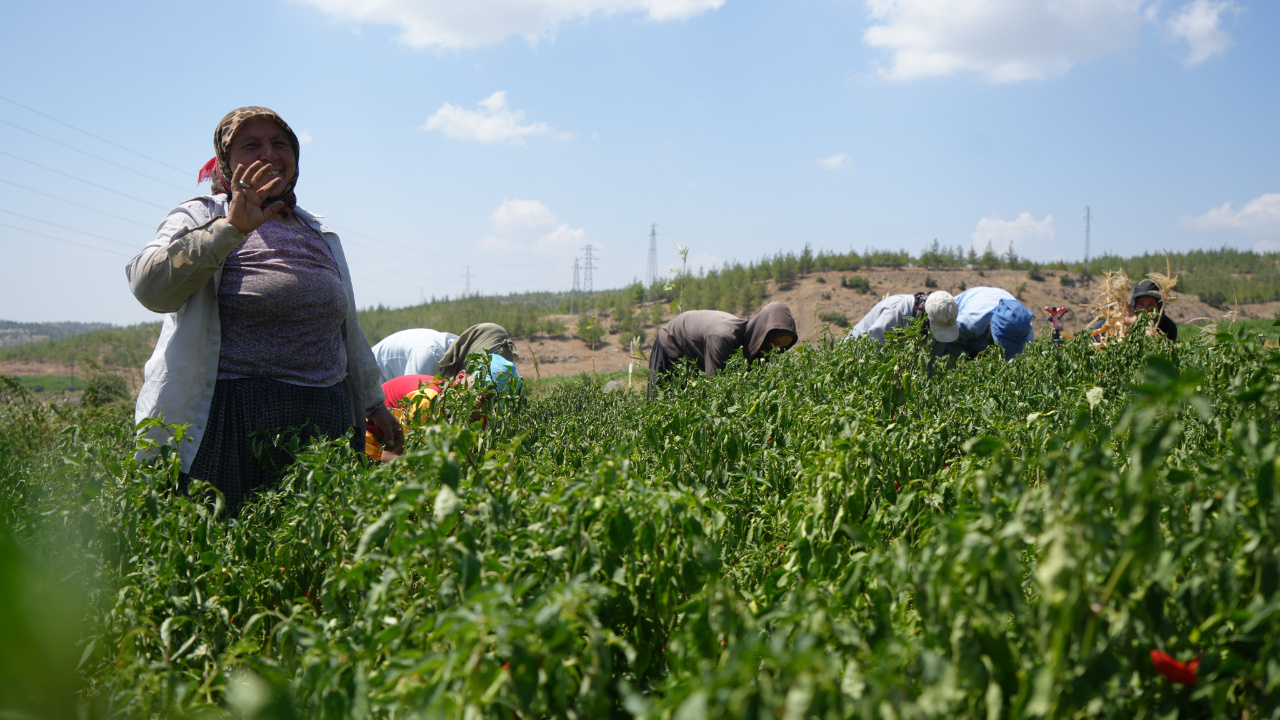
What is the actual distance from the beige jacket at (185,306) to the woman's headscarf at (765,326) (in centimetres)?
324

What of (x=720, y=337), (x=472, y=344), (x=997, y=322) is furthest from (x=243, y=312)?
(x=997, y=322)

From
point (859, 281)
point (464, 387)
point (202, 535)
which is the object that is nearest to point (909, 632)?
point (202, 535)

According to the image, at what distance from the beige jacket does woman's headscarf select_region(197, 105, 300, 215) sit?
0.14m

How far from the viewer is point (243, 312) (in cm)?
229

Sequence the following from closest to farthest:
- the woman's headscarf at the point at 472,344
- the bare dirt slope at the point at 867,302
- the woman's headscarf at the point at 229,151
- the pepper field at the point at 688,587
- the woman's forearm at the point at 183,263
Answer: the pepper field at the point at 688,587 < the woman's forearm at the point at 183,263 < the woman's headscarf at the point at 229,151 < the woman's headscarf at the point at 472,344 < the bare dirt slope at the point at 867,302

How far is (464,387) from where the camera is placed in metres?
2.55

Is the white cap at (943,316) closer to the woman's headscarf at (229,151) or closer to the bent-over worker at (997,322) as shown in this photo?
the bent-over worker at (997,322)

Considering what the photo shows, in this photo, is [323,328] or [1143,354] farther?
[1143,354]

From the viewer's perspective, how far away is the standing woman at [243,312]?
212cm

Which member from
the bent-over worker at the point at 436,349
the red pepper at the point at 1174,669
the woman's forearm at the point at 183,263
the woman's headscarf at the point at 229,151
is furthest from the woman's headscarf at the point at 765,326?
the red pepper at the point at 1174,669

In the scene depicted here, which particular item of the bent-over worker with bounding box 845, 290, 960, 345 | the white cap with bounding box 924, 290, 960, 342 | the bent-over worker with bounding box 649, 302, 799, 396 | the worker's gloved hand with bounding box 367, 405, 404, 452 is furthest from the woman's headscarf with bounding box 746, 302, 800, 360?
the worker's gloved hand with bounding box 367, 405, 404, 452

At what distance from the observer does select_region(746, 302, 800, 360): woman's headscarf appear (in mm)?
4859

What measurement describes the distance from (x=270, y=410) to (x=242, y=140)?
0.88m

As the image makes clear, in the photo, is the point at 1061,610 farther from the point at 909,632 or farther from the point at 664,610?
the point at 664,610
